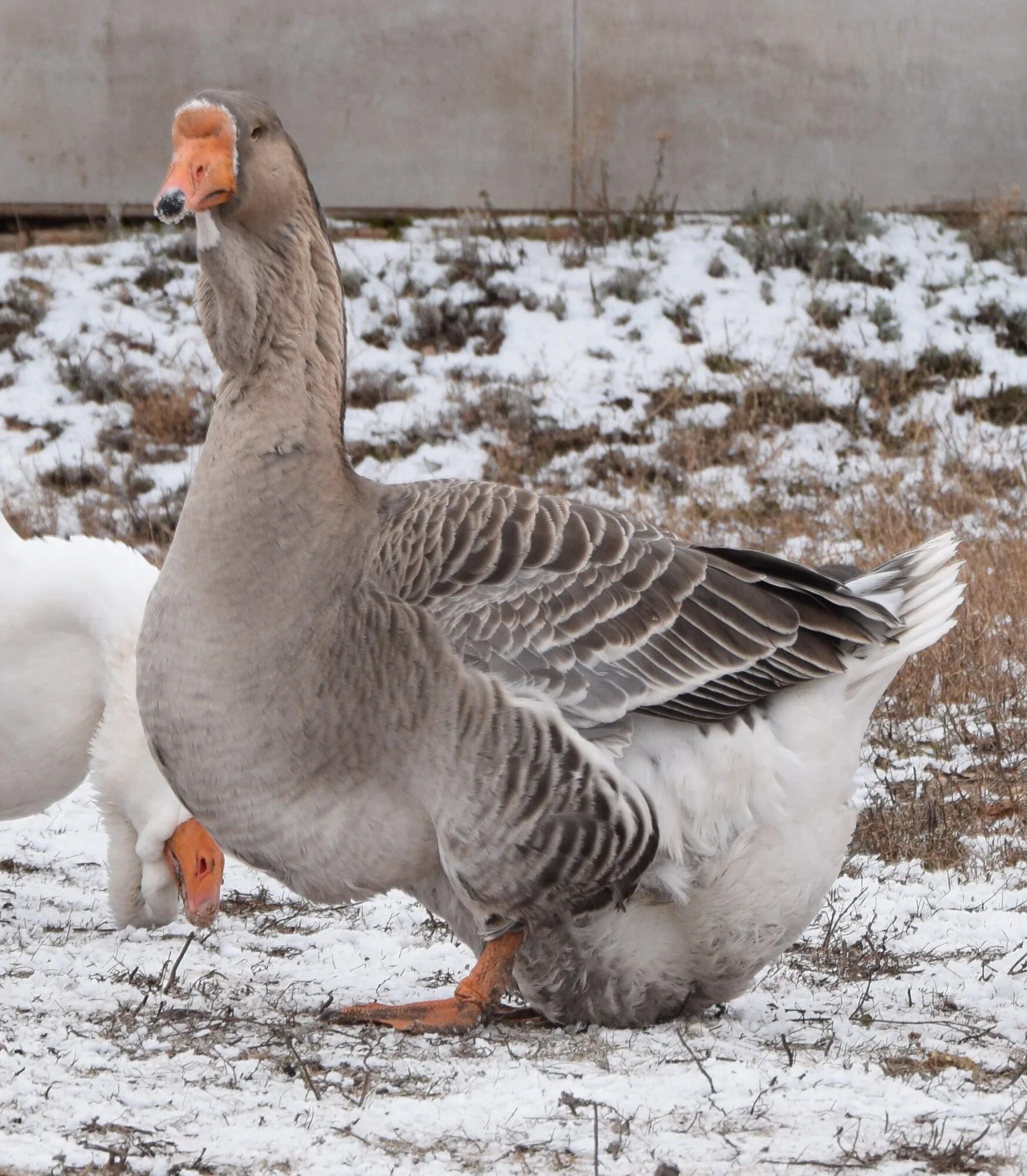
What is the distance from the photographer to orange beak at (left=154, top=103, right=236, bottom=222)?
339 cm

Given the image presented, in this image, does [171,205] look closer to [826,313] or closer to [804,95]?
[826,313]

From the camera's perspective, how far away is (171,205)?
3.24m

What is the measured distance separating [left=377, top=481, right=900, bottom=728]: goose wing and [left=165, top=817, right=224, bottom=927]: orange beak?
1465 mm

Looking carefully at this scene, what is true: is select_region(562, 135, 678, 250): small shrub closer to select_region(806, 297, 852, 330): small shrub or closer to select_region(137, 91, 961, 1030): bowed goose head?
select_region(806, 297, 852, 330): small shrub

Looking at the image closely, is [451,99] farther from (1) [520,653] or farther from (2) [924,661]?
(1) [520,653]

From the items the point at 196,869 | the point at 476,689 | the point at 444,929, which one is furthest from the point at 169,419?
the point at 476,689

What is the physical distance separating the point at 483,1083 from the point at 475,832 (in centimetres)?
53

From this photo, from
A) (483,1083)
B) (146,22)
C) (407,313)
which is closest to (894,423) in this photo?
(407,313)

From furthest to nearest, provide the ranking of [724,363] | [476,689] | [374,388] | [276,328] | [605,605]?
[724,363] → [374,388] → [276,328] → [605,605] → [476,689]

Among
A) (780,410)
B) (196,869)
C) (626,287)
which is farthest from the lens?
(626,287)

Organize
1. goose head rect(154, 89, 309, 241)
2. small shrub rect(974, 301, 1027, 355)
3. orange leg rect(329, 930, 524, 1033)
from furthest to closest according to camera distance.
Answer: small shrub rect(974, 301, 1027, 355) < orange leg rect(329, 930, 524, 1033) < goose head rect(154, 89, 309, 241)

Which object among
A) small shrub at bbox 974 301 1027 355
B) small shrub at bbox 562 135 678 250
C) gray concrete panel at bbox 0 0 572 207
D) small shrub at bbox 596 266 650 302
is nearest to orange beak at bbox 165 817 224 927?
small shrub at bbox 596 266 650 302

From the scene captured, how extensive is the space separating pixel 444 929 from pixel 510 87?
9995mm

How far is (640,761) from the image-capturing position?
3.58m
